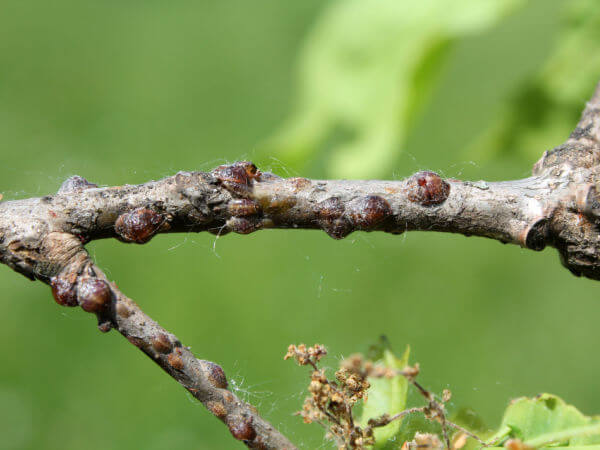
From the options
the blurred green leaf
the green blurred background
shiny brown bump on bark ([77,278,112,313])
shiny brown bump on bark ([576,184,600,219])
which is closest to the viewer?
shiny brown bump on bark ([77,278,112,313])

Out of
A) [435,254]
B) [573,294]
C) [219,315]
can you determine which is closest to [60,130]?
[219,315]

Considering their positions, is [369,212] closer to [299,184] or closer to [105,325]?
[299,184]

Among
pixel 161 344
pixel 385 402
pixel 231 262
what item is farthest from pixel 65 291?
pixel 231 262

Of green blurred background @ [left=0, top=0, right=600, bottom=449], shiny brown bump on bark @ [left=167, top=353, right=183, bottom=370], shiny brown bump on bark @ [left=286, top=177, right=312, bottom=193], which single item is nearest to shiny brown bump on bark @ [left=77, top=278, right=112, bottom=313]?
shiny brown bump on bark @ [left=167, top=353, right=183, bottom=370]

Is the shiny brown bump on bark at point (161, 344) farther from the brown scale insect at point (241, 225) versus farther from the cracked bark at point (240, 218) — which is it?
the brown scale insect at point (241, 225)

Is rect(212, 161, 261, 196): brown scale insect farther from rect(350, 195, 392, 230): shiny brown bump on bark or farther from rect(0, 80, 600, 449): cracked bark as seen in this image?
rect(350, 195, 392, 230): shiny brown bump on bark

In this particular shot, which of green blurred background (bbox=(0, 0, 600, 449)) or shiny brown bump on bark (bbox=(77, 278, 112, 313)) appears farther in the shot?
green blurred background (bbox=(0, 0, 600, 449))
